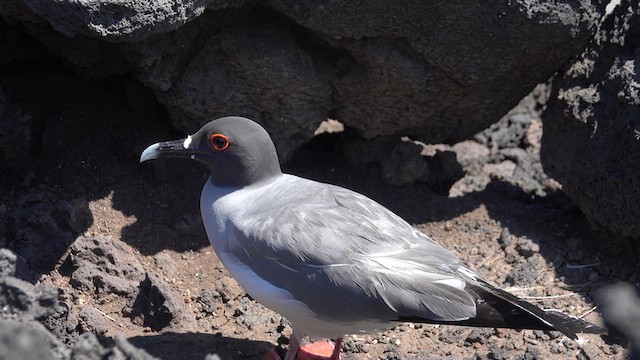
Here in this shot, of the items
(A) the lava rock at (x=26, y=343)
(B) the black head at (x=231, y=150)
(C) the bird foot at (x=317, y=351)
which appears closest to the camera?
(A) the lava rock at (x=26, y=343)

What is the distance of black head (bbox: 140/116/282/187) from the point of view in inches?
225

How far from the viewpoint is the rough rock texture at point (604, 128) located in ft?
20.3

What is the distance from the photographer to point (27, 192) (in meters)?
6.57

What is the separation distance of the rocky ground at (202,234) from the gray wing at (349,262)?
0.80 m

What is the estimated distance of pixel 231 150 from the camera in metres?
5.74

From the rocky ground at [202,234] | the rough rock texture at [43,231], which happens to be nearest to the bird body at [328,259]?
the rocky ground at [202,234]

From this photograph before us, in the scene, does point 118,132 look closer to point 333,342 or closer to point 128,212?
point 128,212

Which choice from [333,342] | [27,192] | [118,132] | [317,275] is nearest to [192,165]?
[118,132]

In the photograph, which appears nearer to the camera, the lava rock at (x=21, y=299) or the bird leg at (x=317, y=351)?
the lava rock at (x=21, y=299)

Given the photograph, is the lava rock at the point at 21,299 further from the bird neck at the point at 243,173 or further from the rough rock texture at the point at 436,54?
the rough rock texture at the point at 436,54

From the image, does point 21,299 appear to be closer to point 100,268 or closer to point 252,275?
point 252,275

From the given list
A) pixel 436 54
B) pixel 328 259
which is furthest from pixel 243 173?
pixel 436 54

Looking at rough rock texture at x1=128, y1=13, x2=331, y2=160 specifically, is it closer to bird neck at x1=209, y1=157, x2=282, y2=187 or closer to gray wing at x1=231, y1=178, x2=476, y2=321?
bird neck at x1=209, y1=157, x2=282, y2=187

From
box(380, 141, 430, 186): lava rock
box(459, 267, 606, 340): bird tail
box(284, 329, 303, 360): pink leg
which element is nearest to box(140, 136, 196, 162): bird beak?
box(284, 329, 303, 360): pink leg
